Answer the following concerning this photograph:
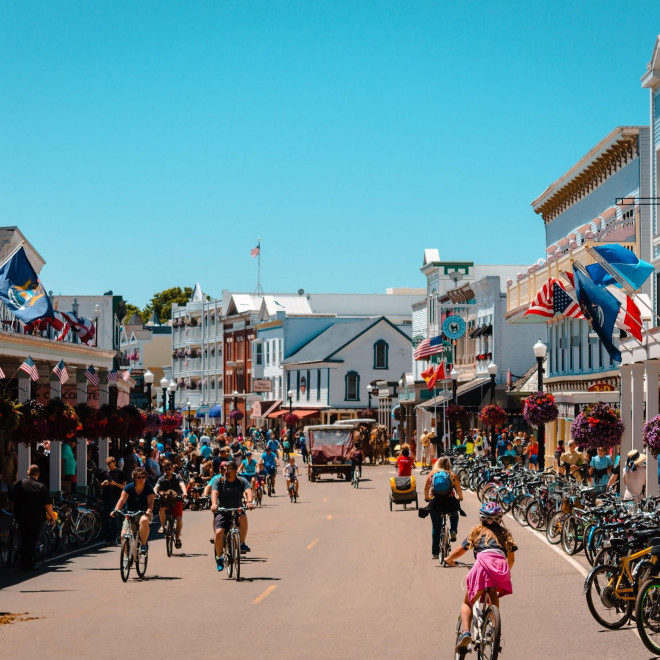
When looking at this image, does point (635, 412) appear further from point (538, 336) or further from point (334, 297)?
point (334, 297)

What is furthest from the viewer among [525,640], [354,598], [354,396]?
[354,396]

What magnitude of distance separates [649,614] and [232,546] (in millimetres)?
7737

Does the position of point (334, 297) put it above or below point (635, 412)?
above

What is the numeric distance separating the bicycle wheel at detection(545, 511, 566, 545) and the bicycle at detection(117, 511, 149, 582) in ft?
27.6

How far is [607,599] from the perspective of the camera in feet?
45.8

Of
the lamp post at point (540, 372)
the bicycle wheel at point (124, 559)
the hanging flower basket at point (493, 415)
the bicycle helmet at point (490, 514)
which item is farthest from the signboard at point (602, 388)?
the bicycle helmet at point (490, 514)

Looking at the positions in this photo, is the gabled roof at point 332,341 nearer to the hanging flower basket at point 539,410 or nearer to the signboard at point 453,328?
the signboard at point 453,328

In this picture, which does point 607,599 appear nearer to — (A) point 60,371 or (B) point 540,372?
(A) point 60,371

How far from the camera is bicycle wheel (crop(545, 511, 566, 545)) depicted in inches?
934

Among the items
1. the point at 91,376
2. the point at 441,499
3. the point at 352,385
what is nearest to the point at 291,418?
the point at 352,385

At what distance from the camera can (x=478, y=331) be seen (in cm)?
6644

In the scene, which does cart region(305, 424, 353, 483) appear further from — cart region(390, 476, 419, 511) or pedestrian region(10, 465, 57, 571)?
pedestrian region(10, 465, 57, 571)

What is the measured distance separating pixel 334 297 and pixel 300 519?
84.3 m

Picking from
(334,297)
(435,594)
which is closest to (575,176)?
(435,594)
